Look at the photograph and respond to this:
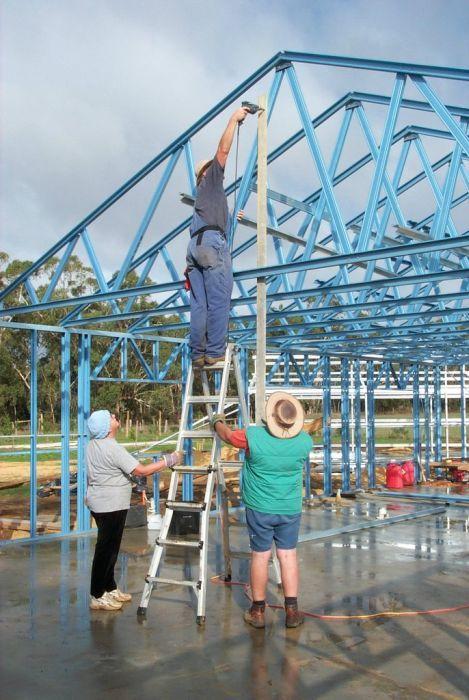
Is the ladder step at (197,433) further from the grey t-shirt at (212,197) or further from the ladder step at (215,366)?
the grey t-shirt at (212,197)

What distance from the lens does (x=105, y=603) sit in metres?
6.34

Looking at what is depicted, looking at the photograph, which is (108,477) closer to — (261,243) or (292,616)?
(292,616)

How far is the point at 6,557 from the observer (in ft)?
28.8

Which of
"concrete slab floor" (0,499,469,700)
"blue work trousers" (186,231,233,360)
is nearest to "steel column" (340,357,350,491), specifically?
"concrete slab floor" (0,499,469,700)

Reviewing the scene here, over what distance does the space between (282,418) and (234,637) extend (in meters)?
1.77

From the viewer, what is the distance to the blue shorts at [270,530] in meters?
5.81

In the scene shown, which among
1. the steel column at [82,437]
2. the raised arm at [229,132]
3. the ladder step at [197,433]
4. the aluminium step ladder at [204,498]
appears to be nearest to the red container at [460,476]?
the steel column at [82,437]

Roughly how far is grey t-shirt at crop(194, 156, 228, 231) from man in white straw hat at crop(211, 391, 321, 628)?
1769 mm

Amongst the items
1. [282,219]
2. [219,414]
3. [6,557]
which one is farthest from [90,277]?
[219,414]

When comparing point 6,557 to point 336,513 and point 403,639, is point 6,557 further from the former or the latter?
point 336,513

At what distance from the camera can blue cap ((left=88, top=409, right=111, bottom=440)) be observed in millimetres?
6379

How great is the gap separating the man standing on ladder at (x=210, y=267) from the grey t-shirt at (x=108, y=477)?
3.56ft

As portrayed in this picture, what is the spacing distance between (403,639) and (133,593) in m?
2.73

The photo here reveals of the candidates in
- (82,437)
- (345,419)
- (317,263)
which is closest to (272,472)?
(317,263)
